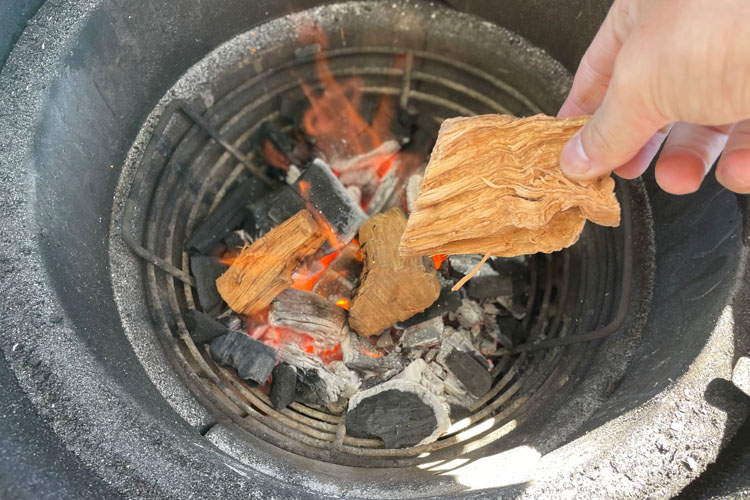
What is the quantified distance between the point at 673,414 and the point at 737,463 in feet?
0.91

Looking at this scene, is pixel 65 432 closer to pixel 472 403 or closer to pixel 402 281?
pixel 402 281

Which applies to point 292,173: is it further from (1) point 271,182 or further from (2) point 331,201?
(2) point 331,201

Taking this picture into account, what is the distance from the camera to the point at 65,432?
1560mm

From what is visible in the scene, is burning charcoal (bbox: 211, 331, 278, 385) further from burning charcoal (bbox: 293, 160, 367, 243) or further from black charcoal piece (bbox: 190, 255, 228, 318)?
burning charcoal (bbox: 293, 160, 367, 243)

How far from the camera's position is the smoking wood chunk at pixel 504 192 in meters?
1.54

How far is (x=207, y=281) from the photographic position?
2.58m

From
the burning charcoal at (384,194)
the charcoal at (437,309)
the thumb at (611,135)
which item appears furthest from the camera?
the burning charcoal at (384,194)

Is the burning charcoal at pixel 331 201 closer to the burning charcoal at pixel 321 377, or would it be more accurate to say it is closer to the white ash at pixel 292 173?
the white ash at pixel 292 173

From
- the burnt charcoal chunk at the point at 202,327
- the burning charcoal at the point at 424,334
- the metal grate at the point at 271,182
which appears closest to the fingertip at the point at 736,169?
the metal grate at the point at 271,182

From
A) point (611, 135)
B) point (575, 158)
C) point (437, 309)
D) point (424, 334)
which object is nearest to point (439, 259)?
point (437, 309)

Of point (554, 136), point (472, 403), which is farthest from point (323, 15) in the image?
point (472, 403)

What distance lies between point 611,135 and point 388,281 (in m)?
1.29

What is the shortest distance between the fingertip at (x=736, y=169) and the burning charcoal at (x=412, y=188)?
60.7 inches

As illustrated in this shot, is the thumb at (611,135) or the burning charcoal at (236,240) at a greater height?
the thumb at (611,135)
